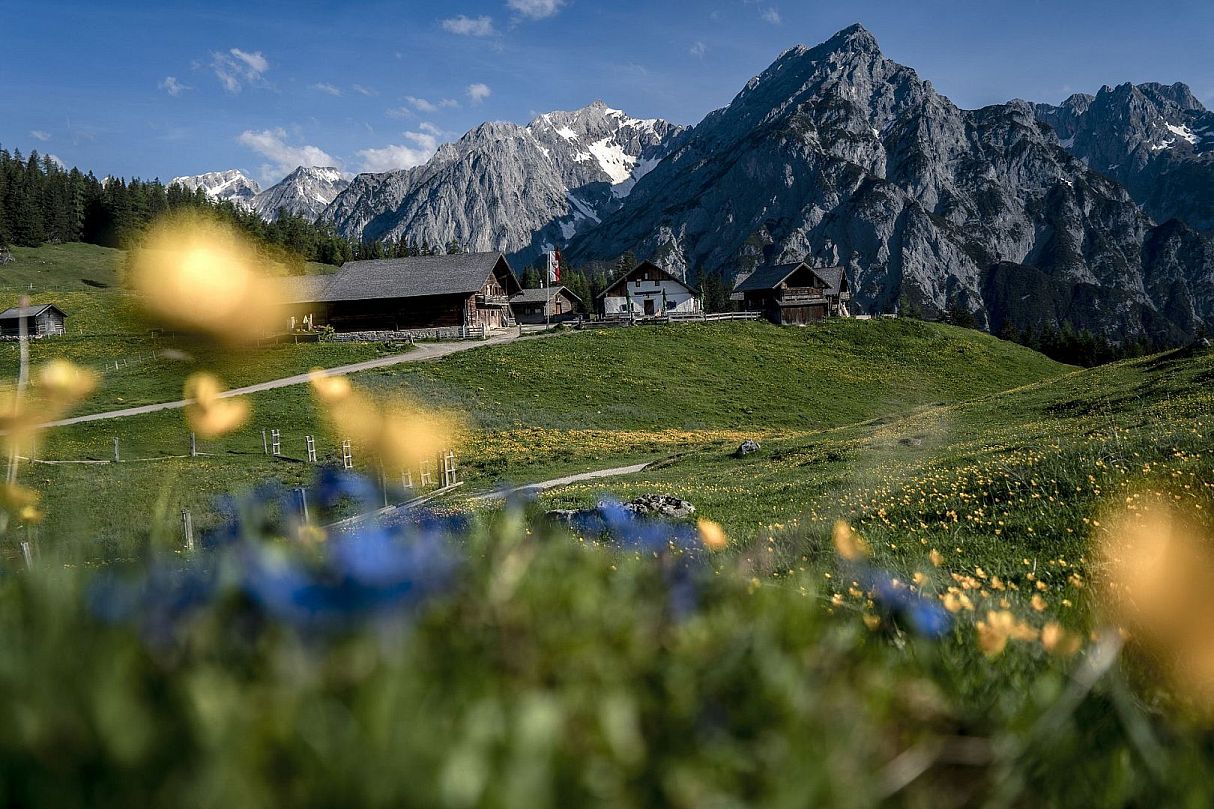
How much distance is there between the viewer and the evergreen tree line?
122375 mm

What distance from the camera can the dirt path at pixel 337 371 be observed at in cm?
3588

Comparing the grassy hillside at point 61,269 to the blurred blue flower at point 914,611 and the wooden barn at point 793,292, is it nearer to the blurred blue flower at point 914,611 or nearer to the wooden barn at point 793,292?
the wooden barn at point 793,292

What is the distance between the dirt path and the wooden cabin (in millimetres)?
29010

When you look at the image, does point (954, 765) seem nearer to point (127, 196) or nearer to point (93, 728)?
point (93, 728)

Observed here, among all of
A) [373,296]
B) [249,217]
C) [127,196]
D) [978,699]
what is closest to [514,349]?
[373,296]

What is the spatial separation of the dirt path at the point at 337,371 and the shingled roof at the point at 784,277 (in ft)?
94.1

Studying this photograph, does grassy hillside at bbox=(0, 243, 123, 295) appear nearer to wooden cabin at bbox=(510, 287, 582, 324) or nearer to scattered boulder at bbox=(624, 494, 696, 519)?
wooden cabin at bbox=(510, 287, 582, 324)

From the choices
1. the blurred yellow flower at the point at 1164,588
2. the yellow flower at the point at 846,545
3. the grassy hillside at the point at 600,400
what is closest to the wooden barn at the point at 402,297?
the grassy hillside at the point at 600,400

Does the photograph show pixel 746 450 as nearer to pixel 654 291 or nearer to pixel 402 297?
pixel 402 297

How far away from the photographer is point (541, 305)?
344 feet

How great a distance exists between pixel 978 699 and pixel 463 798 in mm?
1676

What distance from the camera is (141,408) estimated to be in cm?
3772

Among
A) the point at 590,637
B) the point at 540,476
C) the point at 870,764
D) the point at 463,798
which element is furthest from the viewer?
the point at 540,476

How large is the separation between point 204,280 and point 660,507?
116499mm
